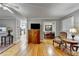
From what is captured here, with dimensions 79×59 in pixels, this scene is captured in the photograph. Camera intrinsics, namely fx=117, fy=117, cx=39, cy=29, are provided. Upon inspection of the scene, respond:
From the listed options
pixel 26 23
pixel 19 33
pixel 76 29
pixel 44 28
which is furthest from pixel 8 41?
pixel 76 29

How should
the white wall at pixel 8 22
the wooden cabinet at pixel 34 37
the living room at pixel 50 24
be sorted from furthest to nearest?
the wooden cabinet at pixel 34 37
the white wall at pixel 8 22
the living room at pixel 50 24

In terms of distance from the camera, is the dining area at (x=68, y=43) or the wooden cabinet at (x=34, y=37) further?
the wooden cabinet at (x=34, y=37)

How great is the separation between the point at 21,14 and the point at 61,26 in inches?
42.5

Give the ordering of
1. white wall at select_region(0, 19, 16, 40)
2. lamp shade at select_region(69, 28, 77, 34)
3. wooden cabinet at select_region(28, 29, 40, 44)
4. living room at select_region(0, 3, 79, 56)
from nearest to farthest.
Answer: lamp shade at select_region(69, 28, 77, 34)
living room at select_region(0, 3, 79, 56)
white wall at select_region(0, 19, 16, 40)
wooden cabinet at select_region(28, 29, 40, 44)

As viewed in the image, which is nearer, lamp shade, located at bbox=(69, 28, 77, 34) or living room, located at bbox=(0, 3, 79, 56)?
lamp shade, located at bbox=(69, 28, 77, 34)

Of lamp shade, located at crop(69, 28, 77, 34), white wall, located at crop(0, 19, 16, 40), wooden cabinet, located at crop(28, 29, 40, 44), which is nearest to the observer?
lamp shade, located at crop(69, 28, 77, 34)

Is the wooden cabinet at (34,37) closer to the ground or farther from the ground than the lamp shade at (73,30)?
closer to the ground

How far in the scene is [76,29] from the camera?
97.4 inches

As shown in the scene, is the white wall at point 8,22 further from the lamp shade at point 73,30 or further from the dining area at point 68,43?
the lamp shade at point 73,30

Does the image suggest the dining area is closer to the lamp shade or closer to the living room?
the living room

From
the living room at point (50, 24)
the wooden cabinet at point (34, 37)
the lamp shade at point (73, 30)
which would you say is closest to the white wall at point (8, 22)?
the living room at point (50, 24)

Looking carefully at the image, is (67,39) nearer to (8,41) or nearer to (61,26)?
(61,26)

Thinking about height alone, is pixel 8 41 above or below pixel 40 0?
below

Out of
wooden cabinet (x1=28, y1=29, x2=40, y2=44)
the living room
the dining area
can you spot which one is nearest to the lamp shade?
the living room
